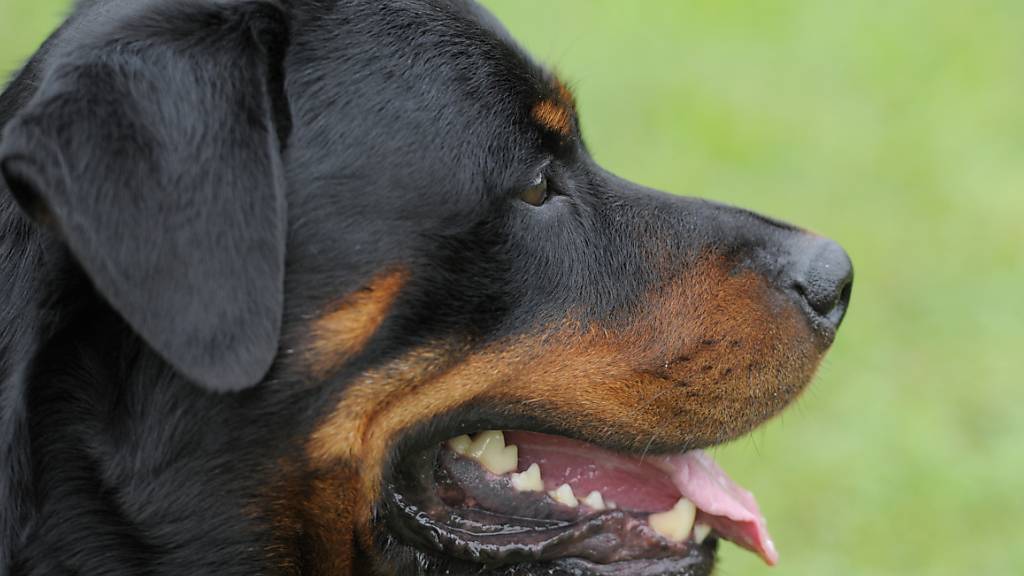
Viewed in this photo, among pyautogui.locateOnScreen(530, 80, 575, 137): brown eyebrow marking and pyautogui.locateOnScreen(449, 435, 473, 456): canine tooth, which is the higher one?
pyautogui.locateOnScreen(530, 80, 575, 137): brown eyebrow marking

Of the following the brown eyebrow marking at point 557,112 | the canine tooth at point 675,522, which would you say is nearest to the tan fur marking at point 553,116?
the brown eyebrow marking at point 557,112

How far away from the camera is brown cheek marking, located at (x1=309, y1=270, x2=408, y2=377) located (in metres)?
2.83

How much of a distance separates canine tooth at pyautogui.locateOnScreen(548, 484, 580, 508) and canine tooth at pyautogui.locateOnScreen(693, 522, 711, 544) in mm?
315

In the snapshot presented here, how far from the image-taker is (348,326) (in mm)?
2830

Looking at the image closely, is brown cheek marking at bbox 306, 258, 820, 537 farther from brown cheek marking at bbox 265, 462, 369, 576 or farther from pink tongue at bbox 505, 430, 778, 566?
pink tongue at bbox 505, 430, 778, 566

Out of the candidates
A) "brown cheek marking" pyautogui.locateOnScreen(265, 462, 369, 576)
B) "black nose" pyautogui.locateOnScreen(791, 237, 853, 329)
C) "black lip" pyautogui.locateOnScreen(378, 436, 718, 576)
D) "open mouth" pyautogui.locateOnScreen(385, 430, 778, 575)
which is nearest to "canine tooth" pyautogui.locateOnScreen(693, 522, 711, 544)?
"open mouth" pyautogui.locateOnScreen(385, 430, 778, 575)

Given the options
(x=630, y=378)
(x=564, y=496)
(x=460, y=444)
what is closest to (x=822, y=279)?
(x=630, y=378)

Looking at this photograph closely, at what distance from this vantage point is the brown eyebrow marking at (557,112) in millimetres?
3164

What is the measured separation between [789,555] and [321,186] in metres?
3.26

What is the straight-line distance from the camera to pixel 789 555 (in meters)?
5.43

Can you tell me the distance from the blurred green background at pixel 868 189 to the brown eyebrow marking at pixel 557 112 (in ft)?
1.36

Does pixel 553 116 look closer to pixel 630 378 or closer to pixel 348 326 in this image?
pixel 630 378

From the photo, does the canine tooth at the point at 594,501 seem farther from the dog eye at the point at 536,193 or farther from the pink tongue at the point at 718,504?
the dog eye at the point at 536,193

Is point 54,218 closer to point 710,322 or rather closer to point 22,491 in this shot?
point 22,491
